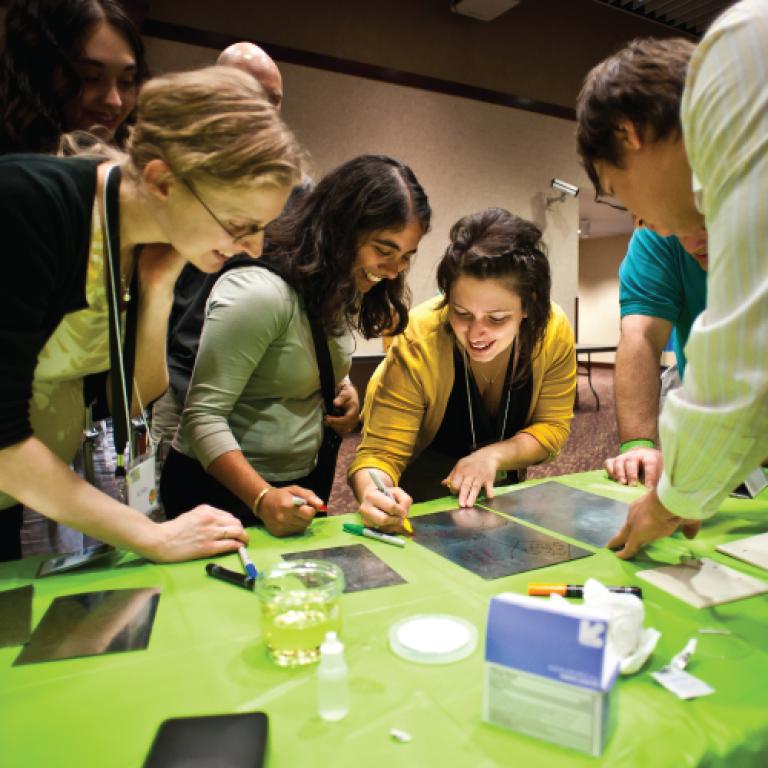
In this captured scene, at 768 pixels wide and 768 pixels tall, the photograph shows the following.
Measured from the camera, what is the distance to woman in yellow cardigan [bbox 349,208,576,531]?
1655mm

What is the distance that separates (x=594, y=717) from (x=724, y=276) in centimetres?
51

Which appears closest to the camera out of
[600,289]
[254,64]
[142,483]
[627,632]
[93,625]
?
[627,632]

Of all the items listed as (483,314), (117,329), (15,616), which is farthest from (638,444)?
(15,616)

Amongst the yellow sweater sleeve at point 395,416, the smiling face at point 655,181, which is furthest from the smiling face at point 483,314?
the smiling face at point 655,181

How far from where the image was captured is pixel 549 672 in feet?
2.11

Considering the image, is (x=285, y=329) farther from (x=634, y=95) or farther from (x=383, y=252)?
(x=634, y=95)

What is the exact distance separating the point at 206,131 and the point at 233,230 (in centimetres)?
16

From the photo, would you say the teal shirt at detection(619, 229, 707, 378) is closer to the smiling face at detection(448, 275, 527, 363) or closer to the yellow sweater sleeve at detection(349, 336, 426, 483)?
the smiling face at detection(448, 275, 527, 363)

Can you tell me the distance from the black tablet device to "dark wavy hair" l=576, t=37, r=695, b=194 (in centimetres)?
97

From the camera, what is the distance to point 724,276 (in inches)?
29.6

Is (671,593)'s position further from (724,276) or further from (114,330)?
(114,330)

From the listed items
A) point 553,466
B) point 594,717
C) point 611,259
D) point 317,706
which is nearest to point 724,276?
point 594,717

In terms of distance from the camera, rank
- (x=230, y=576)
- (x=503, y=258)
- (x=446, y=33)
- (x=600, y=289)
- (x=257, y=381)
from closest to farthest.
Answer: (x=230, y=576), (x=257, y=381), (x=503, y=258), (x=446, y=33), (x=600, y=289)

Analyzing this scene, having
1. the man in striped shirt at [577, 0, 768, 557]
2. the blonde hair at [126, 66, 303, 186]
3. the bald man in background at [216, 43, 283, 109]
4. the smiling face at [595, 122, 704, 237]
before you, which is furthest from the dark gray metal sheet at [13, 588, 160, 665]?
the bald man in background at [216, 43, 283, 109]
